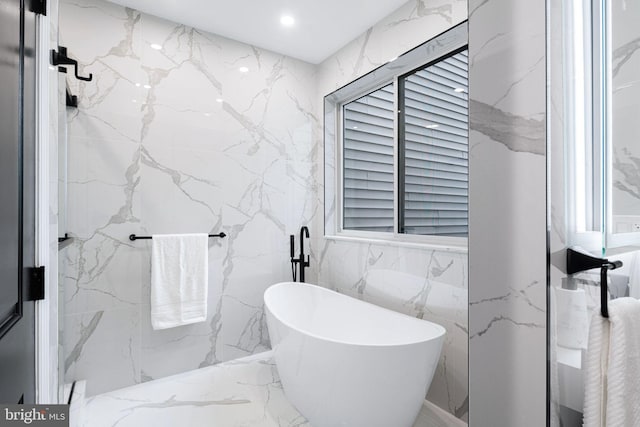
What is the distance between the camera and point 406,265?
2.07 m

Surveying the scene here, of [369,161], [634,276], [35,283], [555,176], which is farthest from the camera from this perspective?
[369,161]

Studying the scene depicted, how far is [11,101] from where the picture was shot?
71 centimetres

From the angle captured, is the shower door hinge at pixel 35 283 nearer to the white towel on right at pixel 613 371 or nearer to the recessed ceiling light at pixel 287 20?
the white towel on right at pixel 613 371

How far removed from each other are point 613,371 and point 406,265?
1619mm

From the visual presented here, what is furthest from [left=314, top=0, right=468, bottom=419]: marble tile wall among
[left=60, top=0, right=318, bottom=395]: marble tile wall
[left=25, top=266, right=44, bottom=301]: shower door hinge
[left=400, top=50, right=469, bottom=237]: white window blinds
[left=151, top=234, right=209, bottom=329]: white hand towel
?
[left=25, top=266, right=44, bottom=301]: shower door hinge

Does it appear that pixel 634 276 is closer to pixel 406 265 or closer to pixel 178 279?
pixel 406 265

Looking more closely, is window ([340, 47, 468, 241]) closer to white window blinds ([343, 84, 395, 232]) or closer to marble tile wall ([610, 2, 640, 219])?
white window blinds ([343, 84, 395, 232])

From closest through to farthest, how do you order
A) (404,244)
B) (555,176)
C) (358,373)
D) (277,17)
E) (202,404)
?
(555,176)
(358,373)
(202,404)
(404,244)
(277,17)

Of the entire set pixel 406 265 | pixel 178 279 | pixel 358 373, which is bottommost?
pixel 358 373

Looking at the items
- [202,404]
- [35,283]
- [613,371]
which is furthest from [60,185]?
[613,371]

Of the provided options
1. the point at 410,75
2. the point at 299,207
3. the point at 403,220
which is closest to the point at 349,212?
the point at 299,207

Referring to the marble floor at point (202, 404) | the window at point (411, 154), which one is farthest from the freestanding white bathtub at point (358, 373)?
the window at point (411, 154)

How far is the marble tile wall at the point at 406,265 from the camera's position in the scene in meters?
1.76

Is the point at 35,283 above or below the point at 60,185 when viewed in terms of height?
below
